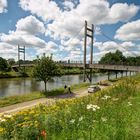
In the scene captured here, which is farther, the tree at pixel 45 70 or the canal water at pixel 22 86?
the canal water at pixel 22 86

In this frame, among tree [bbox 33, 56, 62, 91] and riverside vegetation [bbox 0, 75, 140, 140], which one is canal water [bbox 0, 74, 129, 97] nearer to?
tree [bbox 33, 56, 62, 91]

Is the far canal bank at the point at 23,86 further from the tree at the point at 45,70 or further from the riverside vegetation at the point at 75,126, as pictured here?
the riverside vegetation at the point at 75,126

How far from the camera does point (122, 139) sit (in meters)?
5.42

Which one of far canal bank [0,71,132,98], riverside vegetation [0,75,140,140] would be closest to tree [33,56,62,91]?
far canal bank [0,71,132,98]

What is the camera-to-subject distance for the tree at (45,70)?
47562 millimetres

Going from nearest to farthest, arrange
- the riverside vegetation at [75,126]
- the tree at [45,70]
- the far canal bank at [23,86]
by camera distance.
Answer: the riverside vegetation at [75,126] < the tree at [45,70] < the far canal bank at [23,86]

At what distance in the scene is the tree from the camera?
1873 inches

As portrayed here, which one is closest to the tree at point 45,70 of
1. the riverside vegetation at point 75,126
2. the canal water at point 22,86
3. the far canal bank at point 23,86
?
the far canal bank at point 23,86

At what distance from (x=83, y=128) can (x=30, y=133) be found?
48.9 inches

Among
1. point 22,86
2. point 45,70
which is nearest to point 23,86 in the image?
point 22,86

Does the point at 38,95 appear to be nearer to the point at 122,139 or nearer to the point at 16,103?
the point at 16,103

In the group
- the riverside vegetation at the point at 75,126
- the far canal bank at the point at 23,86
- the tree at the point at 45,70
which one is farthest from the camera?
the far canal bank at the point at 23,86

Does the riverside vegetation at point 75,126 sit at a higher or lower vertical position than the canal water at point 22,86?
higher

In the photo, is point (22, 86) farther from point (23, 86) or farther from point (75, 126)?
point (75, 126)
